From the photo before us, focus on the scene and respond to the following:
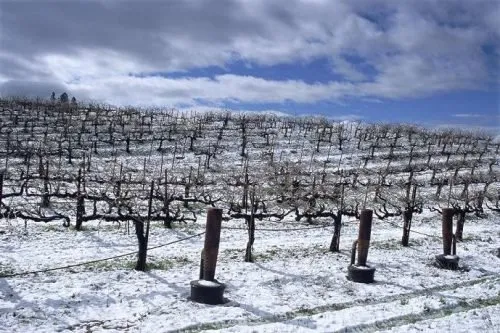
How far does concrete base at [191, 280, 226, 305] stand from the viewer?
8289 millimetres

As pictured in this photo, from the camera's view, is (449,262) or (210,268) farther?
(449,262)

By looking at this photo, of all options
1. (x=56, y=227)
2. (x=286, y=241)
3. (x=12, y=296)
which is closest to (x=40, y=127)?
(x=56, y=227)

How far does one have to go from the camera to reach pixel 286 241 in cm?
1609

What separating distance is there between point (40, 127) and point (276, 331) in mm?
48092

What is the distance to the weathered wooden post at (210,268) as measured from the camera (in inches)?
327

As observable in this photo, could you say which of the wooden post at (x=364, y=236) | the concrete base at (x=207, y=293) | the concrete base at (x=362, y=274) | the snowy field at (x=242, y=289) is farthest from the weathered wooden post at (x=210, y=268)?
the wooden post at (x=364, y=236)

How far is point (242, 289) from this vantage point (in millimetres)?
9508

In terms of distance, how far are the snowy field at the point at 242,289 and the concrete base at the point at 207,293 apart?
0.45 ft

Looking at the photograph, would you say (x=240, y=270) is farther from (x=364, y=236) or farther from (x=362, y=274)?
(x=364, y=236)

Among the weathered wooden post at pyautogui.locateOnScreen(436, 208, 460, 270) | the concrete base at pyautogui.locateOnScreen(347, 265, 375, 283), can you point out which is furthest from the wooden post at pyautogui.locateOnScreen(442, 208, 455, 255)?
the concrete base at pyautogui.locateOnScreen(347, 265, 375, 283)

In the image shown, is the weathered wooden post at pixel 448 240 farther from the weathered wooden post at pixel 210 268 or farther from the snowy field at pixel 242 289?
the weathered wooden post at pixel 210 268

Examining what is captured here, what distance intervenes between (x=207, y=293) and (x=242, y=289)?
4.46 feet

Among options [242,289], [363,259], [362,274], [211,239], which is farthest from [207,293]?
[363,259]

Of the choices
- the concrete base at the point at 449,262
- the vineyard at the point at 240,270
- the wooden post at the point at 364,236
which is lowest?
the vineyard at the point at 240,270
